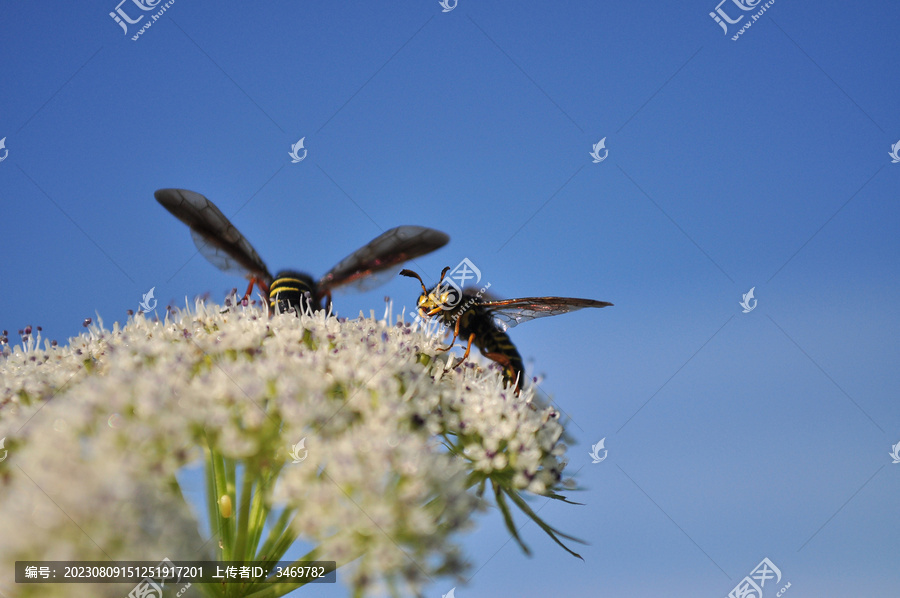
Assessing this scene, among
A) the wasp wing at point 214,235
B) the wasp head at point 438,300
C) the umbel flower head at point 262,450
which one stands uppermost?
the wasp wing at point 214,235

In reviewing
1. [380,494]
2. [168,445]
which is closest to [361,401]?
[380,494]

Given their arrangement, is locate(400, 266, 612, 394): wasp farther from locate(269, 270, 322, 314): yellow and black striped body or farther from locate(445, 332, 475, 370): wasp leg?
locate(269, 270, 322, 314): yellow and black striped body

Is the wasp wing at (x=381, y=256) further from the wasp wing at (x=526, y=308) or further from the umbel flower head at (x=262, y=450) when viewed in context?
the umbel flower head at (x=262, y=450)

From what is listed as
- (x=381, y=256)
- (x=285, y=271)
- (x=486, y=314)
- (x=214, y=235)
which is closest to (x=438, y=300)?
(x=486, y=314)

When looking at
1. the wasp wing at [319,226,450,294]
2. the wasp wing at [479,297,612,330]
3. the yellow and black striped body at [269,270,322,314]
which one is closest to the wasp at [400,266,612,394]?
the wasp wing at [479,297,612,330]

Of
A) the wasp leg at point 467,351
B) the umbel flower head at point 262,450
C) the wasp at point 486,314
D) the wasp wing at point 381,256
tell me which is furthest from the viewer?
the wasp wing at point 381,256

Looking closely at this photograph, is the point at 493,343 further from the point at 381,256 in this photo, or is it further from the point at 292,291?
the point at 292,291

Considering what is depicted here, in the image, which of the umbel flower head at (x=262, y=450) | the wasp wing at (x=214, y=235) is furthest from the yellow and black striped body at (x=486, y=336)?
the wasp wing at (x=214, y=235)
